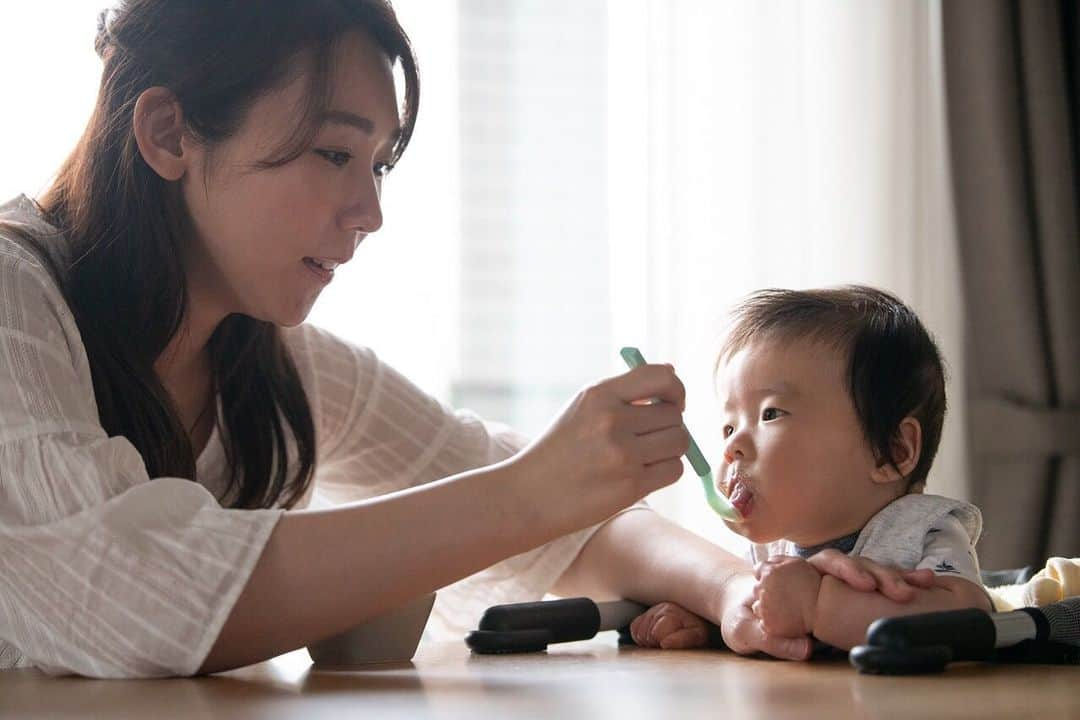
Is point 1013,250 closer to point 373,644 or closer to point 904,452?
point 904,452

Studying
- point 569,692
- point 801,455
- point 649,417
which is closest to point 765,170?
point 801,455

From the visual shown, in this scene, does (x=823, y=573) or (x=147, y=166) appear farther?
(x=147, y=166)

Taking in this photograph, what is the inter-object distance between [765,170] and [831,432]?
1.50 metres

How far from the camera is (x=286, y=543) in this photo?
3.15ft

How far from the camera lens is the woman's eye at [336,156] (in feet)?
4.11

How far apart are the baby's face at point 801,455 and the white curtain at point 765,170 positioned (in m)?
1.23

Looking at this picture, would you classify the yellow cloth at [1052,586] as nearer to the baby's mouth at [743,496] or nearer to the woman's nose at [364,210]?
the baby's mouth at [743,496]

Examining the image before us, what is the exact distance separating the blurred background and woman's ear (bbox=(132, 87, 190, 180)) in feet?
3.01

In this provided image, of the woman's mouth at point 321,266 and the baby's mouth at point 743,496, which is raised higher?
the woman's mouth at point 321,266

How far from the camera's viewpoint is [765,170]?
256 centimetres

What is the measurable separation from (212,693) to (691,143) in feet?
6.07

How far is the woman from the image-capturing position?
95 cm

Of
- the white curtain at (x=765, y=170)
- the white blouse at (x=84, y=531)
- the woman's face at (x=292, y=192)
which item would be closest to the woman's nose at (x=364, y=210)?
the woman's face at (x=292, y=192)

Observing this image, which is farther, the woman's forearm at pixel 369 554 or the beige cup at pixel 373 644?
the beige cup at pixel 373 644
